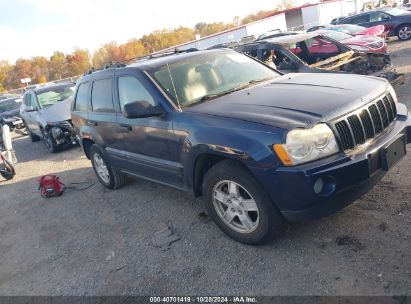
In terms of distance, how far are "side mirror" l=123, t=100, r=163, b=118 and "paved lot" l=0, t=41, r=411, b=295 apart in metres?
1.33

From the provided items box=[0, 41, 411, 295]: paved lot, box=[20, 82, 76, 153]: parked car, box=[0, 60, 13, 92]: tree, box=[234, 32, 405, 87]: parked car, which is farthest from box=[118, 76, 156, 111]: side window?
box=[0, 60, 13, 92]: tree

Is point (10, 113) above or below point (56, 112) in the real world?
below

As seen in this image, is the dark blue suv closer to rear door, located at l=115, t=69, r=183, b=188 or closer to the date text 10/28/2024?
rear door, located at l=115, t=69, r=183, b=188

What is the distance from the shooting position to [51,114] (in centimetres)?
1036

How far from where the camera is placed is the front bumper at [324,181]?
2.99 metres

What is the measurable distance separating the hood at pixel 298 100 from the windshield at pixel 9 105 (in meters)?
17.0

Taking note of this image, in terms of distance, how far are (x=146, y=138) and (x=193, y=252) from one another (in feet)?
4.51

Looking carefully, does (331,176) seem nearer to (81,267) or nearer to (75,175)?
(81,267)

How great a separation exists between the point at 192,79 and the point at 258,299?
2375mm

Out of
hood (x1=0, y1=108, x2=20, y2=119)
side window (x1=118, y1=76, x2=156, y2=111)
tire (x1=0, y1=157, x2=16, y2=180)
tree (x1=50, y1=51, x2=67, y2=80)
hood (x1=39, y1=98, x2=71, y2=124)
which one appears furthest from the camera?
tree (x1=50, y1=51, x2=67, y2=80)

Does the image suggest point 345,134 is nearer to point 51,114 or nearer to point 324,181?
point 324,181

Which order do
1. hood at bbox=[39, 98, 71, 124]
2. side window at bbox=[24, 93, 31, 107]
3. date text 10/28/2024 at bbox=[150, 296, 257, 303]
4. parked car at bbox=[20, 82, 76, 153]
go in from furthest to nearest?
1. side window at bbox=[24, 93, 31, 107]
2. hood at bbox=[39, 98, 71, 124]
3. parked car at bbox=[20, 82, 76, 153]
4. date text 10/28/2024 at bbox=[150, 296, 257, 303]

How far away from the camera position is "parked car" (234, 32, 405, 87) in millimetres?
8195

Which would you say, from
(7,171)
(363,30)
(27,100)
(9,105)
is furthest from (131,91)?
(9,105)
